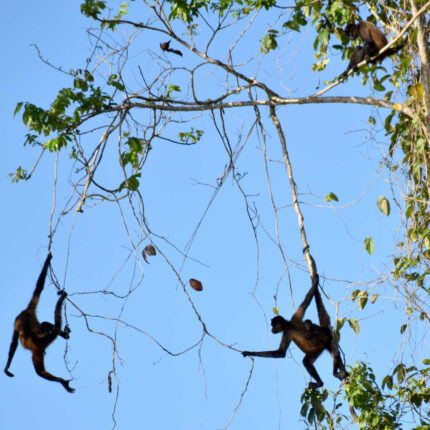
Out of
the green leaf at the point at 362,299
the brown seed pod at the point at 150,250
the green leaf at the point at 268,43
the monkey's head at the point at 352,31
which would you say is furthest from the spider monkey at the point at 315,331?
the monkey's head at the point at 352,31

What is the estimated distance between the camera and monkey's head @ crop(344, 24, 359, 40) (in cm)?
909

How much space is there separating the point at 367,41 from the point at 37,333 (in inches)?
241

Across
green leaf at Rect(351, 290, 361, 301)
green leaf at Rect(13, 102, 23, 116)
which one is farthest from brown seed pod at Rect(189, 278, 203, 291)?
green leaf at Rect(13, 102, 23, 116)

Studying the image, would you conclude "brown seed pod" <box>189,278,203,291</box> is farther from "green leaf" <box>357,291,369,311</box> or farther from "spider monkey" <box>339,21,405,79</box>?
"spider monkey" <box>339,21,405,79</box>

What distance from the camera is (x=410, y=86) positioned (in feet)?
26.2

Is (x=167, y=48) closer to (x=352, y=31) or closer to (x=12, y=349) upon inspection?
(x=352, y=31)

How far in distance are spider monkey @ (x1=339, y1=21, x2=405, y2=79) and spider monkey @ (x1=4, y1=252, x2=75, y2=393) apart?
5125 millimetres

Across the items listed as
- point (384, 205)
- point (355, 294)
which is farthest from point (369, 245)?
point (355, 294)

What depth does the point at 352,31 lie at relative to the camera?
914 cm

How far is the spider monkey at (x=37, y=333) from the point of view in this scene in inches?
341

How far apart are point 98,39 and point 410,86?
4.00 m

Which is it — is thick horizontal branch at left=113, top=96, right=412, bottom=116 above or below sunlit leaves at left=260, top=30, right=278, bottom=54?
below

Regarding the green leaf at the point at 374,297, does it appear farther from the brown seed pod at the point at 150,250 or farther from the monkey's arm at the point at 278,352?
the brown seed pod at the point at 150,250

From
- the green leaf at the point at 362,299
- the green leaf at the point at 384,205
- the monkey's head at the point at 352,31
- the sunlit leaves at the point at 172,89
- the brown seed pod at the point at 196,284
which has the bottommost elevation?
the brown seed pod at the point at 196,284
